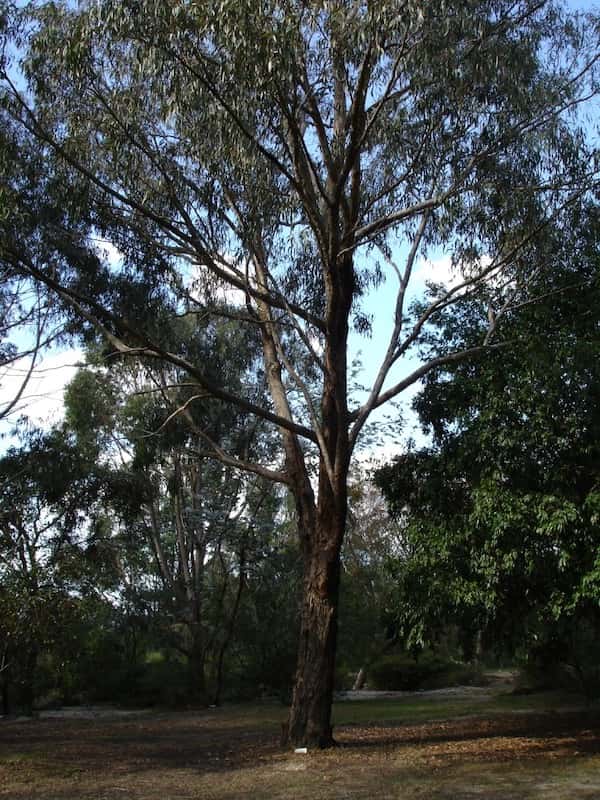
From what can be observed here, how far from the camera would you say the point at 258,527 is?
72.5 feet

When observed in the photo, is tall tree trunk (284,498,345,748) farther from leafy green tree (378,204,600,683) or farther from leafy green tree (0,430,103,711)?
leafy green tree (0,430,103,711)

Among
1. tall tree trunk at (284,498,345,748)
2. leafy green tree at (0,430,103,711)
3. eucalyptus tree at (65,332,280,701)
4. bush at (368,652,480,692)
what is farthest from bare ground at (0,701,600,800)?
bush at (368,652,480,692)

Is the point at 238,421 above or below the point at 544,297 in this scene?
above

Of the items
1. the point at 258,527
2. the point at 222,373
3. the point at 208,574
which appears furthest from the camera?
the point at 208,574

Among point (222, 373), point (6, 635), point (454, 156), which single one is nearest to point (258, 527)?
point (222, 373)

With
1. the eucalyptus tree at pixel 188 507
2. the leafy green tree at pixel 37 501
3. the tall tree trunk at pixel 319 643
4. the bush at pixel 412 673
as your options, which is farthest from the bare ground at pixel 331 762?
the bush at pixel 412 673

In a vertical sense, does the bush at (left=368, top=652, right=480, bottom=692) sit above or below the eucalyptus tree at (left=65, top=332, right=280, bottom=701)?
below

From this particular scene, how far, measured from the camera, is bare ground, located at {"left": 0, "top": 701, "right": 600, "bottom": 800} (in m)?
8.31

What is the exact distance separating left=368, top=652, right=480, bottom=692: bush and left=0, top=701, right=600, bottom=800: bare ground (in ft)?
36.0

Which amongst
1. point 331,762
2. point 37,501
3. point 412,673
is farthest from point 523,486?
point 412,673

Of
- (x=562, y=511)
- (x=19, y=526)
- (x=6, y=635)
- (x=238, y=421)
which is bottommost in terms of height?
(x=6, y=635)

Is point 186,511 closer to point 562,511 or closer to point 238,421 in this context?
point 238,421

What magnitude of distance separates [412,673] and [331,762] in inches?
655

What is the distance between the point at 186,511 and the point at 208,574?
15.2 ft
